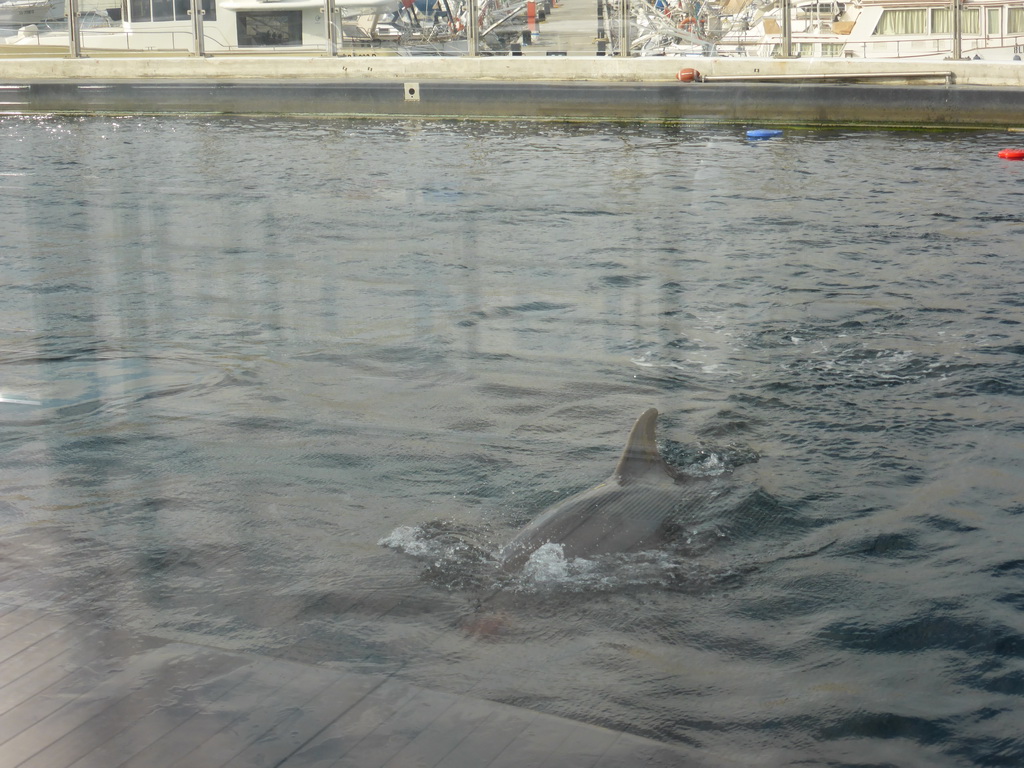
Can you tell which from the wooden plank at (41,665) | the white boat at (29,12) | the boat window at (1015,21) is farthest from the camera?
the white boat at (29,12)

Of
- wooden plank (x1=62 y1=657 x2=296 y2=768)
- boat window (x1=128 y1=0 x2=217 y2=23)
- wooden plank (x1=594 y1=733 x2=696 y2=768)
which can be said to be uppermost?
boat window (x1=128 y1=0 x2=217 y2=23)

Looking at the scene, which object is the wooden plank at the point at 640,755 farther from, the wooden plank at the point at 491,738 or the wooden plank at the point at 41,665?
the wooden plank at the point at 41,665

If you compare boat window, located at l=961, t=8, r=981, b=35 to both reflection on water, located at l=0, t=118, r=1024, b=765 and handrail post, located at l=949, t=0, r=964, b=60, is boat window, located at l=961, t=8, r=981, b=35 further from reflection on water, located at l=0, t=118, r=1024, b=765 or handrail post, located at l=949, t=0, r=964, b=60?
reflection on water, located at l=0, t=118, r=1024, b=765

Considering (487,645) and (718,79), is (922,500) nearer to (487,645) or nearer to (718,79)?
(487,645)

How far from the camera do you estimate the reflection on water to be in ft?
16.3

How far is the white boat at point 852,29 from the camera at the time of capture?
27875mm

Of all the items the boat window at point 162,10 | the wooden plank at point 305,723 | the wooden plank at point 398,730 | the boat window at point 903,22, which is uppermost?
the boat window at point 162,10

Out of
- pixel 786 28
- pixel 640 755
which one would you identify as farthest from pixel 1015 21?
pixel 640 755

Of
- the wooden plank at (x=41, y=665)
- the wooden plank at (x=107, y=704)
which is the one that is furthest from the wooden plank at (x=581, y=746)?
the wooden plank at (x=41, y=665)

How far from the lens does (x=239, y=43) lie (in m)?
32.3

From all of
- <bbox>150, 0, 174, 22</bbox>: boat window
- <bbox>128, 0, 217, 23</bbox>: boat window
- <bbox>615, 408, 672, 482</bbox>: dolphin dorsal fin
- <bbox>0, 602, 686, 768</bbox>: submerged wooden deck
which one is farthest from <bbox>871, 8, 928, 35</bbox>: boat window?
<bbox>0, 602, 686, 768</bbox>: submerged wooden deck

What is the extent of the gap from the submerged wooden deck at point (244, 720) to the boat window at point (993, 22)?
2783cm

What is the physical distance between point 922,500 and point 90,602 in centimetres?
446

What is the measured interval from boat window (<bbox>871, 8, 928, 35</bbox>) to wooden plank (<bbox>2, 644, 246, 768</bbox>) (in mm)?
28043
